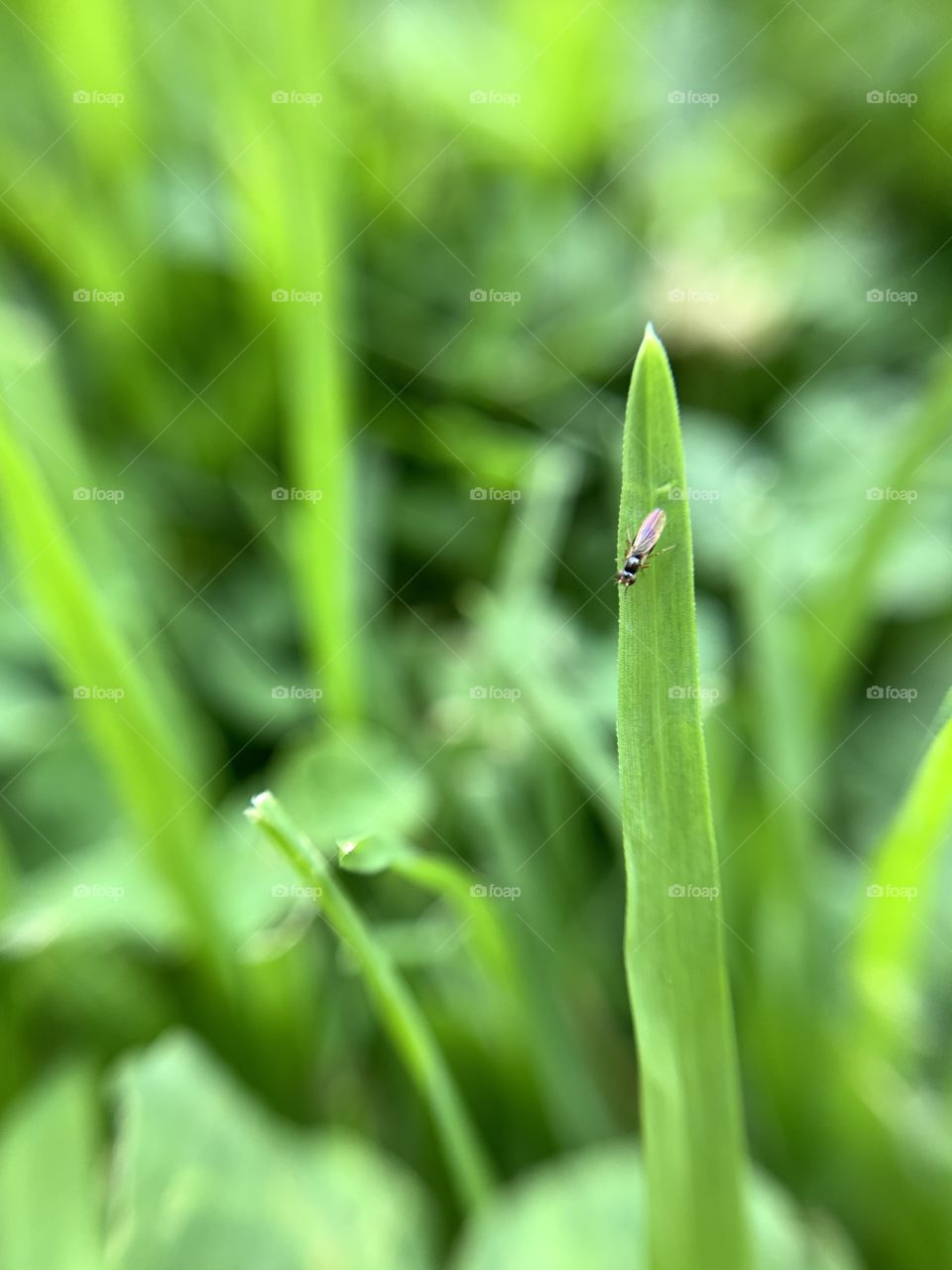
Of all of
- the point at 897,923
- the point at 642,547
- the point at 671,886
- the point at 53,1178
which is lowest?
the point at 53,1178

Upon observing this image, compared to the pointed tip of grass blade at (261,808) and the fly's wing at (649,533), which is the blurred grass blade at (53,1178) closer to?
the pointed tip of grass blade at (261,808)

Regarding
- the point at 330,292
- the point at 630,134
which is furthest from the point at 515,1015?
the point at 630,134

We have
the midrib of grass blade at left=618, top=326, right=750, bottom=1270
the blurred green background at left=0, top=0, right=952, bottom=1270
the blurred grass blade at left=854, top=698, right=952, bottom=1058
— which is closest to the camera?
the midrib of grass blade at left=618, top=326, right=750, bottom=1270

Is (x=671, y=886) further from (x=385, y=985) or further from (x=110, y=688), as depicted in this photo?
(x=110, y=688)

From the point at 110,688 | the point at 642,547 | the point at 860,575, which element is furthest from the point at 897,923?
the point at 110,688

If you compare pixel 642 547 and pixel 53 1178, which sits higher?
pixel 642 547

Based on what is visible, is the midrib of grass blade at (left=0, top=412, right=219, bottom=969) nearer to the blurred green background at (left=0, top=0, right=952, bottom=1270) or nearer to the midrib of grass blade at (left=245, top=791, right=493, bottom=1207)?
the blurred green background at (left=0, top=0, right=952, bottom=1270)

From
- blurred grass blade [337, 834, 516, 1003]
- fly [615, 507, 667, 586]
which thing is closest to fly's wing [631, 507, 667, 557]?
fly [615, 507, 667, 586]
